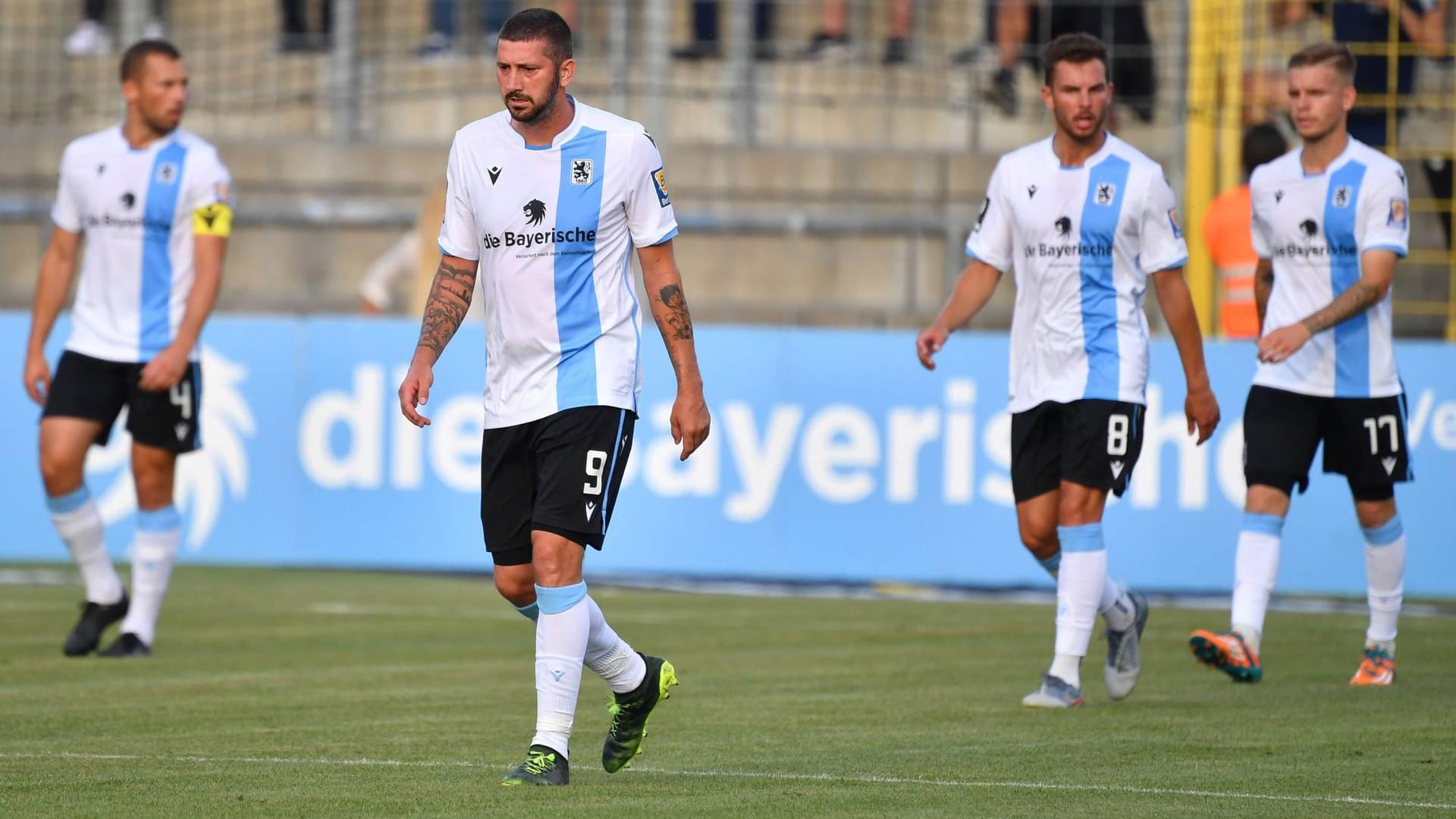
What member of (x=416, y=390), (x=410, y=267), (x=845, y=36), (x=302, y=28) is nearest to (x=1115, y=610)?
(x=416, y=390)

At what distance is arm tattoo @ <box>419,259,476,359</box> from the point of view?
610 cm

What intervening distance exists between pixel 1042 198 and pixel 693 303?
22.7 ft

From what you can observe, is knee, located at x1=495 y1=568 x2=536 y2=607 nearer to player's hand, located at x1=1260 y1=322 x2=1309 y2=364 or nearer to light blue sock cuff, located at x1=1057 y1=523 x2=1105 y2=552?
light blue sock cuff, located at x1=1057 y1=523 x2=1105 y2=552

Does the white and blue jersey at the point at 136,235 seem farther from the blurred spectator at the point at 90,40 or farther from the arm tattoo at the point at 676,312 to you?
the blurred spectator at the point at 90,40

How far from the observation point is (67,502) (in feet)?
30.7

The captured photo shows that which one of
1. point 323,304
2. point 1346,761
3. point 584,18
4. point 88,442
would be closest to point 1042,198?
point 1346,761

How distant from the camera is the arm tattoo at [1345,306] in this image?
8.08 metres

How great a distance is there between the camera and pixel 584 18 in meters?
17.2

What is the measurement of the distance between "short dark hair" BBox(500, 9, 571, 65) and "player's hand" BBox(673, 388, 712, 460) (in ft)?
3.02

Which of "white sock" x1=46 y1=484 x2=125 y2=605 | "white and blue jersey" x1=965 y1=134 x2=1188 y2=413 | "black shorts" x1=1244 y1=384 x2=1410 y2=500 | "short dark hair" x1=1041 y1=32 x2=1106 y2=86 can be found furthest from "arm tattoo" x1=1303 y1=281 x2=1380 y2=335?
"white sock" x1=46 y1=484 x2=125 y2=605

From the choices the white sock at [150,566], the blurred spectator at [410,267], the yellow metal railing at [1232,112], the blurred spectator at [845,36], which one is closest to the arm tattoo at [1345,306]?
the white sock at [150,566]

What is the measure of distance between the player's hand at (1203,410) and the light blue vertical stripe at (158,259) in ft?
13.1

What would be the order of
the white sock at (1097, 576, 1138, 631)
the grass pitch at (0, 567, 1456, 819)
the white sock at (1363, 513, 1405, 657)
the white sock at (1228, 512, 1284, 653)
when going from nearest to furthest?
the grass pitch at (0, 567, 1456, 819)
the white sock at (1097, 576, 1138, 631)
the white sock at (1228, 512, 1284, 653)
the white sock at (1363, 513, 1405, 657)

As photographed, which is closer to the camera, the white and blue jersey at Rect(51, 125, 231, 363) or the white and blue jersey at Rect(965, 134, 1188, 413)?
the white and blue jersey at Rect(965, 134, 1188, 413)
